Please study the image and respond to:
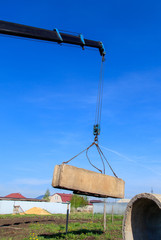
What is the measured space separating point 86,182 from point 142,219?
1568 millimetres

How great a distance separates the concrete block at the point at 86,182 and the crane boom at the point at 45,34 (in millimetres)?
4876

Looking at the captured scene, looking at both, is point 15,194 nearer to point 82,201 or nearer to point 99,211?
point 82,201

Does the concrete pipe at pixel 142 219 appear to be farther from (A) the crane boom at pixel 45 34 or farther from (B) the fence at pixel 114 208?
(B) the fence at pixel 114 208

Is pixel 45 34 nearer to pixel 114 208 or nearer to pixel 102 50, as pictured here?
pixel 102 50

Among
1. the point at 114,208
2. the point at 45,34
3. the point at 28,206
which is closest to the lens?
the point at 45,34

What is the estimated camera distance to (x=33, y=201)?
144 ft

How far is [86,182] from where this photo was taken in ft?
19.4

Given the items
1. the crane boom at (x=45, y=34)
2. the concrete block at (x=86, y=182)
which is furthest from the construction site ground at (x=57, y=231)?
the crane boom at (x=45, y=34)

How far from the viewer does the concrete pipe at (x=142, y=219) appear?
4480 mm

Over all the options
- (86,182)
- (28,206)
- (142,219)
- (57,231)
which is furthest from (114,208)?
(142,219)

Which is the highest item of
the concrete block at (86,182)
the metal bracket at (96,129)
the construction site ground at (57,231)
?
the metal bracket at (96,129)

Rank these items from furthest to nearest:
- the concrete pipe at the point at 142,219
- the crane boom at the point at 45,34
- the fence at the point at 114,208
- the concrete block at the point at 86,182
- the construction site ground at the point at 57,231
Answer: the fence at the point at 114,208, the construction site ground at the point at 57,231, the crane boom at the point at 45,34, the concrete block at the point at 86,182, the concrete pipe at the point at 142,219

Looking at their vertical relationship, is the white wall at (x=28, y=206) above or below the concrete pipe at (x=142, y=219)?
below

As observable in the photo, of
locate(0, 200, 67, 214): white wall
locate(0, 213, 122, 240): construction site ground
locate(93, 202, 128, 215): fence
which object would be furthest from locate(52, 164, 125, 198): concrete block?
locate(0, 200, 67, 214): white wall
